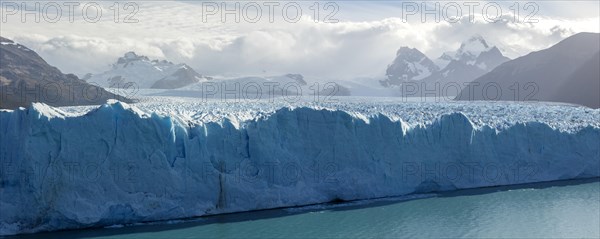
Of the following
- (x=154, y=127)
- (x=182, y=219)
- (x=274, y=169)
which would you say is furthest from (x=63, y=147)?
(x=274, y=169)

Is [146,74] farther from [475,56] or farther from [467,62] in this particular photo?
[475,56]

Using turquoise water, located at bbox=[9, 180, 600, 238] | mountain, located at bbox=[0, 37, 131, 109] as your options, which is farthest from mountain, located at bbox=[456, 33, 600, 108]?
turquoise water, located at bbox=[9, 180, 600, 238]

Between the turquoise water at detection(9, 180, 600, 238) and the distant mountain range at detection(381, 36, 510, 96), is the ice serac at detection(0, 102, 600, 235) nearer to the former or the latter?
the turquoise water at detection(9, 180, 600, 238)

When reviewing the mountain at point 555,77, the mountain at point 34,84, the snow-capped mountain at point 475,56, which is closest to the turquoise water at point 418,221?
the mountain at point 34,84

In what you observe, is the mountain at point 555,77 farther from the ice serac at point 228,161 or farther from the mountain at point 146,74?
the mountain at point 146,74

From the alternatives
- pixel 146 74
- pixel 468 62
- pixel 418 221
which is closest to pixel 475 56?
pixel 468 62

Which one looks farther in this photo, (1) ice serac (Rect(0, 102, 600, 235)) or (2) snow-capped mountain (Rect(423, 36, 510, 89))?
(2) snow-capped mountain (Rect(423, 36, 510, 89))

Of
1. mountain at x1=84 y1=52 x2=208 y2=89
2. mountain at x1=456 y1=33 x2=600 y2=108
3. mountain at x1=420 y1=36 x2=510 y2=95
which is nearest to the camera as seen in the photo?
mountain at x1=456 y1=33 x2=600 y2=108
